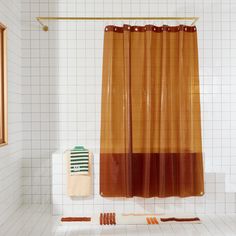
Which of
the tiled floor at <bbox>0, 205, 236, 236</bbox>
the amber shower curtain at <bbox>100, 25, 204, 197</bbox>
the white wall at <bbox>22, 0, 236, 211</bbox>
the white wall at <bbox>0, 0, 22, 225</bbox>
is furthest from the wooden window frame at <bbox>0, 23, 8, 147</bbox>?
the amber shower curtain at <bbox>100, 25, 204, 197</bbox>

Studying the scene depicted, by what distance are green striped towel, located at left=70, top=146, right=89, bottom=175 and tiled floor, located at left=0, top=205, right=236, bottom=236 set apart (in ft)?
1.64

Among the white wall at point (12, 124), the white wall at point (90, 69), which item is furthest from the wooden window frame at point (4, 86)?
the white wall at point (90, 69)

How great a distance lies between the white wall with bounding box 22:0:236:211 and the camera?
4.70m

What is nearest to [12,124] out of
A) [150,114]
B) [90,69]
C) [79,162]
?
[79,162]

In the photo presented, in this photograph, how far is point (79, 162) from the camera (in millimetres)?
4180

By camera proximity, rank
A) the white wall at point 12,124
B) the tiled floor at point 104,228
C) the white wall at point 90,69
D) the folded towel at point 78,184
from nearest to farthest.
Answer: the tiled floor at point 104,228, the white wall at point 12,124, the folded towel at point 78,184, the white wall at point 90,69

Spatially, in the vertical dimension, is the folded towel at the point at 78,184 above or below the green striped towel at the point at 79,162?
below

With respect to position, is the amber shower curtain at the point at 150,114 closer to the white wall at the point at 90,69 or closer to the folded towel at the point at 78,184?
the folded towel at the point at 78,184

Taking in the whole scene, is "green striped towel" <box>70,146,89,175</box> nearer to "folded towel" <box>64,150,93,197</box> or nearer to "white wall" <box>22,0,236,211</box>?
"folded towel" <box>64,150,93,197</box>

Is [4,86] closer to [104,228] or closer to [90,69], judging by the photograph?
[90,69]

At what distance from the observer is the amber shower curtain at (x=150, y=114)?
4.23 metres

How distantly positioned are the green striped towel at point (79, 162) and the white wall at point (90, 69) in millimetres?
543

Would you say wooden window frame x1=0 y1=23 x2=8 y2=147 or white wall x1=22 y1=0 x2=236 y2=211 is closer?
wooden window frame x1=0 y1=23 x2=8 y2=147

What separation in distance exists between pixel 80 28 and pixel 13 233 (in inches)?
90.9
